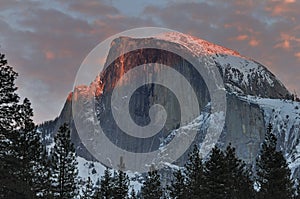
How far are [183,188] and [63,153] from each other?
1889cm

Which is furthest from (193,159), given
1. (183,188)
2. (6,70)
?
(6,70)

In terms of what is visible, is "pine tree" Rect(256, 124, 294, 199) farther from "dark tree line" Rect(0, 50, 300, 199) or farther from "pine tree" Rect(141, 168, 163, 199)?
"pine tree" Rect(141, 168, 163, 199)

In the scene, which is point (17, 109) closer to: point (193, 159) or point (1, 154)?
point (1, 154)

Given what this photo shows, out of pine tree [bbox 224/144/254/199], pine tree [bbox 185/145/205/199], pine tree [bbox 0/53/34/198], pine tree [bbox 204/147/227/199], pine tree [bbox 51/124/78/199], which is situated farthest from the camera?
pine tree [bbox 185/145/205/199]

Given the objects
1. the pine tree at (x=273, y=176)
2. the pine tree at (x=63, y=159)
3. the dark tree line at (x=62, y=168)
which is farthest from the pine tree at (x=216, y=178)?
the pine tree at (x=63, y=159)

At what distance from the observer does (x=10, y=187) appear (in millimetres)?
22266

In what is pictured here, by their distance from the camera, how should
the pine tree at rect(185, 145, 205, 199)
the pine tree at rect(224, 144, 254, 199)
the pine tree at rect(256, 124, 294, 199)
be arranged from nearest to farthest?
the pine tree at rect(256, 124, 294, 199) → the pine tree at rect(224, 144, 254, 199) → the pine tree at rect(185, 145, 205, 199)

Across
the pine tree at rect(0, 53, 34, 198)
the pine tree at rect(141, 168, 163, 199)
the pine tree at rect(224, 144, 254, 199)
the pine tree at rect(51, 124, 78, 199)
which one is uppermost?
the pine tree at rect(141, 168, 163, 199)

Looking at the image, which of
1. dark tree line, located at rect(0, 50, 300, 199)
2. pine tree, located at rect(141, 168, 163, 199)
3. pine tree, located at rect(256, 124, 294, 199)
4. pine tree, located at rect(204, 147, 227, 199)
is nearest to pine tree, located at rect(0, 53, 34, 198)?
dark tree line, located at rect(0, 50, 300, 199)

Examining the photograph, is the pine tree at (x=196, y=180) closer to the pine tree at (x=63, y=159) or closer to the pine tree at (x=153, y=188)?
the pine tree at (x=153, y=188)

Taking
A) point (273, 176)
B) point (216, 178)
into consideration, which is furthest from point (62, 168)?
point (273, 176)

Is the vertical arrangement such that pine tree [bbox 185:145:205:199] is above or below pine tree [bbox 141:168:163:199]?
below

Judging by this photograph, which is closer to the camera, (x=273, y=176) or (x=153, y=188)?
(x=273, y=176)

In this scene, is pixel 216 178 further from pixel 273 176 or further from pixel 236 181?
pixel 236 181
